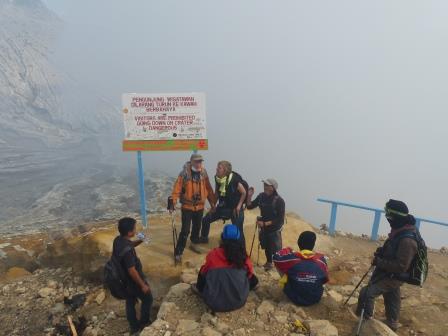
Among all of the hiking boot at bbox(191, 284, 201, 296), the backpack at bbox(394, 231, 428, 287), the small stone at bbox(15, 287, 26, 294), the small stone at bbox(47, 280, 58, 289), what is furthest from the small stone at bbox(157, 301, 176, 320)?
the small stone at bbox(15, 287, 26, 294)

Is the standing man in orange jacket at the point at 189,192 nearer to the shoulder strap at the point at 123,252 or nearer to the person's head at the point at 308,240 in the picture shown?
the shoulder strap at the point at 123,252

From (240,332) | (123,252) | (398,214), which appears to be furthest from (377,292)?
(123,252)

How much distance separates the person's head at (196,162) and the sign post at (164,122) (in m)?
2.07

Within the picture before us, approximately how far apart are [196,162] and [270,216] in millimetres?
1860

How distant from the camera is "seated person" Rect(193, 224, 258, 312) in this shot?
14.9 feet

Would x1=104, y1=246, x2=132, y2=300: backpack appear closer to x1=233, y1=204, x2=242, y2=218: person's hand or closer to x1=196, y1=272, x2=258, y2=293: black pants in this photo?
x1=196, y1=272, x2=258, y2=293: black pants

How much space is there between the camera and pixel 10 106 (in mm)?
78000

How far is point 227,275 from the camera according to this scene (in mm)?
4582

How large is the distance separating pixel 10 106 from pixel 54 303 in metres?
85.7

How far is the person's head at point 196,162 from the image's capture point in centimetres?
705

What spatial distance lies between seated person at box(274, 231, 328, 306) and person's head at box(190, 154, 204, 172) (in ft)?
9.43

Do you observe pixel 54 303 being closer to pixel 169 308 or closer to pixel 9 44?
pixel 169 308

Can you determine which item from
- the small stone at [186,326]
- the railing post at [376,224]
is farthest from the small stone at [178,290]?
the railing post at [376,224]

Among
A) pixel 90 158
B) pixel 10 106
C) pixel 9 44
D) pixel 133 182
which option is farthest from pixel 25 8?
pixel 133 182
